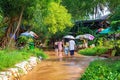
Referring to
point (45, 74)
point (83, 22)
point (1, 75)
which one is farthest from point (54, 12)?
point (1, 75)

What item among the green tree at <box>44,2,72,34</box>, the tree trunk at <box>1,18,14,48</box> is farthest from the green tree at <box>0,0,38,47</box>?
the green tree at <box>44,2,72,34</box>

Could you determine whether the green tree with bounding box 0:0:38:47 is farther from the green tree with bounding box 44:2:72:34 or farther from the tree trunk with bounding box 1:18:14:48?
the green tree with bounding box 44:2:72:34

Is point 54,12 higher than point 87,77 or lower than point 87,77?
higher

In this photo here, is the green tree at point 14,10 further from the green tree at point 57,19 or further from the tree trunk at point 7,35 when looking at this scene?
the green tree at point 57,19

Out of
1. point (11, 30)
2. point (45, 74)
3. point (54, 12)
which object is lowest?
point (45, 74)

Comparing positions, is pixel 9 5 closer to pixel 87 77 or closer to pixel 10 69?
pixel 10 69

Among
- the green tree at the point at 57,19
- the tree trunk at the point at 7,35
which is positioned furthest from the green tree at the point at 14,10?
the green tree at the point at 57,19

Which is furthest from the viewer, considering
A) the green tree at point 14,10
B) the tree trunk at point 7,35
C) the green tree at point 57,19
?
the green tree at point 57,19

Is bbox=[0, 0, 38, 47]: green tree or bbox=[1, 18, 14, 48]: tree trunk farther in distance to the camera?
bbox=[1, 18, 14, 48]: tree trunk

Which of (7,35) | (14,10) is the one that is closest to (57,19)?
(7,35)

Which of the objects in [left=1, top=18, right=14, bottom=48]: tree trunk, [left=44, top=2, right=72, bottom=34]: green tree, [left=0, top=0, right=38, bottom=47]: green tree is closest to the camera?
[left=0, top=0, right=38, bottom=47]: green tree

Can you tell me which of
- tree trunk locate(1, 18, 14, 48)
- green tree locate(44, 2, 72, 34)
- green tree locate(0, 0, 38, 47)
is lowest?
tree trunk locate(1, 18, 14, 48)

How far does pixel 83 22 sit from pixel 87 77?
40.8 meters

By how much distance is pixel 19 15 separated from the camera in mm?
25203
